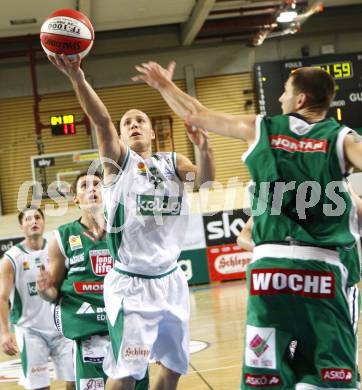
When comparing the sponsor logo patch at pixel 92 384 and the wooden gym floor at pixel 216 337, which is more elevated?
the sponsor logo patch at pixel 92 384

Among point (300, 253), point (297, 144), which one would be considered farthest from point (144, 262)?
point (297, 144)

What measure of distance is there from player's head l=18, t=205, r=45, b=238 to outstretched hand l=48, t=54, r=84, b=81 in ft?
9.42

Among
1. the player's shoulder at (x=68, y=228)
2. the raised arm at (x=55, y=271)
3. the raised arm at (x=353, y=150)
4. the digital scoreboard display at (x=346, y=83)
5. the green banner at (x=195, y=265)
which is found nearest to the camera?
the raised arm at (x=353, y=150)

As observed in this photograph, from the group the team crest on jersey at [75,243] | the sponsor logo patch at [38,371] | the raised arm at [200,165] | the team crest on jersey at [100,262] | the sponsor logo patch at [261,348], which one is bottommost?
the sponsor logo patch at [38,371]

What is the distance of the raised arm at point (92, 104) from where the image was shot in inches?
163

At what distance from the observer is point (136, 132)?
196 inches

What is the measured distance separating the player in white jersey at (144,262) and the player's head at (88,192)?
73 cm

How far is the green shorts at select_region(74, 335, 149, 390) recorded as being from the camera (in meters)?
5.00

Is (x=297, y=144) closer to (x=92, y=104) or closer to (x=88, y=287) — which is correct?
(x=92, y=104)

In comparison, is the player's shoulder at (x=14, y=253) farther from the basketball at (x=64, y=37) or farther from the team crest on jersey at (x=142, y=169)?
the basketball at (x=64, y=37)

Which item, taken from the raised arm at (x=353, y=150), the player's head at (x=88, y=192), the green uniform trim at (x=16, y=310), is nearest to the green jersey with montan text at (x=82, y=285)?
the player's head at (x=88, y=192)

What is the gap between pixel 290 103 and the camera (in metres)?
3.62

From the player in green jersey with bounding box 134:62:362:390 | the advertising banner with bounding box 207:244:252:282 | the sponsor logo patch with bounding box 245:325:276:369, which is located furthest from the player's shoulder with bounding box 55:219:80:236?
the advertising banner with bounding box 207:244:252:282

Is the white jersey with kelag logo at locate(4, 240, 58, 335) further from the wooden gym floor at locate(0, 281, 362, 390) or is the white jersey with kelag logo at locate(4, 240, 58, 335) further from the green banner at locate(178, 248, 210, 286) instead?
the green banner at locate(178, 248, 210, 286)
